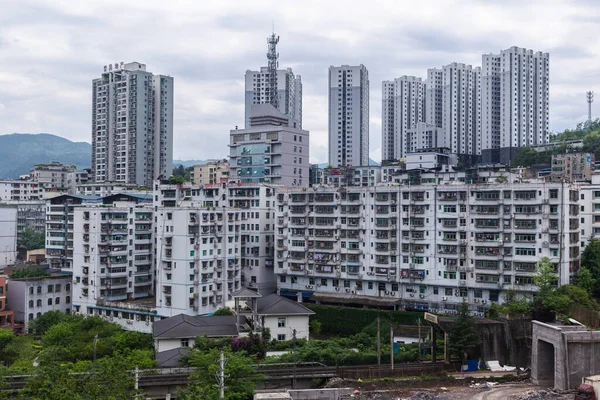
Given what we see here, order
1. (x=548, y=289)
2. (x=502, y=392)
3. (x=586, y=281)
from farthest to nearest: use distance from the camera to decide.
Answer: (x=586, y=281) → (x=548, y=289) → (x=502, y=392)

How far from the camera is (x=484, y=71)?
4264 inches

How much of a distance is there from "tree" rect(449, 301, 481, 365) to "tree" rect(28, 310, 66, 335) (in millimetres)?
31698

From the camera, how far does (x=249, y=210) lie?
6084 centimetres

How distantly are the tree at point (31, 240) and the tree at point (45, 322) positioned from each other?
26.7 meters

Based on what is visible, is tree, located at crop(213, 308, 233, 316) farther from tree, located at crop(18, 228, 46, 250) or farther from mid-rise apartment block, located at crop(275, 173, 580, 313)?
tree, located at crop(18, 228, 46, 250)

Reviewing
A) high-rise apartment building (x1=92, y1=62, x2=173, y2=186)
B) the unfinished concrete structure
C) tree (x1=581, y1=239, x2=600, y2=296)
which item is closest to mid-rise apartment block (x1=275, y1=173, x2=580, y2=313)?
tree (x1=581, y1=239, x2=600, y2=296)

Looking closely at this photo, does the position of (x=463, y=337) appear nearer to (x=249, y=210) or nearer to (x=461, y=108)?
(x=249, y=210)

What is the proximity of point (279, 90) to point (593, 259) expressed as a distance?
309 ft

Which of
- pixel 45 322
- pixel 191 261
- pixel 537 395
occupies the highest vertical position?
pixel 191 261

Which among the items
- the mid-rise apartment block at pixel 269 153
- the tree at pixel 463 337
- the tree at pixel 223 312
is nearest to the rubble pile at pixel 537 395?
the tree at pixel 463 337

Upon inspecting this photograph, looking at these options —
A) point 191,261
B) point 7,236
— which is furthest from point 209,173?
point 191,261

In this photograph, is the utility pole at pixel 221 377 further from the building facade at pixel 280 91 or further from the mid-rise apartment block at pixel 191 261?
the building facade at pixel 280 91

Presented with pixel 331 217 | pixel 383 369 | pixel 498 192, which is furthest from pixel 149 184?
pixel 383 369

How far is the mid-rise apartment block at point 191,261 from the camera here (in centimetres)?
4956
